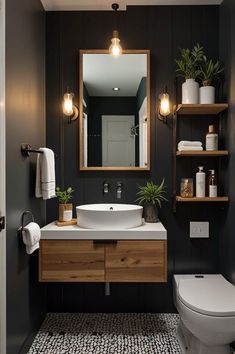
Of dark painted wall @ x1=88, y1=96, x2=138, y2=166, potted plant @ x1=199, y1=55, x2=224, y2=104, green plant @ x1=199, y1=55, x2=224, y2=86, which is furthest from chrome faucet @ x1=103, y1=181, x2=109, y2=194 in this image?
green plant @ x1=199, y1=55, x2=224, y2=86

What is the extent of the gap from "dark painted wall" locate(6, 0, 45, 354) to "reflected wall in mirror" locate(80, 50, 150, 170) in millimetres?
364

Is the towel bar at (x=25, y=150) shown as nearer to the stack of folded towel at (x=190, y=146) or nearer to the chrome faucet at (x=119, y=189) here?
the chrome faucet at (x=119, y=189)

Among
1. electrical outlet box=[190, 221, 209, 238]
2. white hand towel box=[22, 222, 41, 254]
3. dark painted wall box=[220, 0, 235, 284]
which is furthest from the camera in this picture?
electrical outlet box=[190, 221, 209, 238]

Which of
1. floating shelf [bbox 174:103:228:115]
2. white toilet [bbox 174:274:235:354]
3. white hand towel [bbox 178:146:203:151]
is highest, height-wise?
floating shelf [bbox 174:103:228:115]

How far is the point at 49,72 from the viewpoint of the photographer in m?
2.32

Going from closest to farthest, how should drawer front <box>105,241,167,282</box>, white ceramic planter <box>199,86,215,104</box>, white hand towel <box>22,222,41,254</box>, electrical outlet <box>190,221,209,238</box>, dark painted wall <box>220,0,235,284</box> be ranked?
white hand towel <box>22,222,41,254</box> < drawer front <box>105,241,167,282</box> < dark painted wall <box>220,0,235,284</box> < white ceramic planter <box>199,86,215,104</box> < electrical outlet <box>190,221,209,238</box>

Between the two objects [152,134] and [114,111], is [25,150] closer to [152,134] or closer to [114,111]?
[114,111]

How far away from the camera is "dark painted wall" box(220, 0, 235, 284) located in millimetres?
1992

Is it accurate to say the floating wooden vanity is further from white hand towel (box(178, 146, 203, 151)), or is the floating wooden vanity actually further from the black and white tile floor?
white hand towel (box(178, 146, 203, 151))

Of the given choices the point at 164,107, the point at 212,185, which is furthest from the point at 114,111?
the point at 212,185

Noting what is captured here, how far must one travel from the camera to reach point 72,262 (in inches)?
73.5

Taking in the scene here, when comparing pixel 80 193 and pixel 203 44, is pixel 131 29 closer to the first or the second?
pixel 203 44

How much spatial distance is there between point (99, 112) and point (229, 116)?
1.00m

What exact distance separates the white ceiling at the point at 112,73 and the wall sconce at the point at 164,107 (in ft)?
0.78
